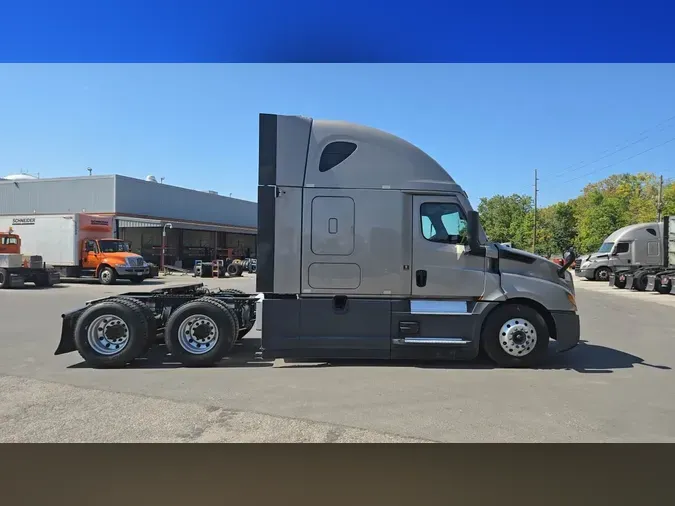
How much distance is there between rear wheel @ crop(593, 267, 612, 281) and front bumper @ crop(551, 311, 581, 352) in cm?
2323

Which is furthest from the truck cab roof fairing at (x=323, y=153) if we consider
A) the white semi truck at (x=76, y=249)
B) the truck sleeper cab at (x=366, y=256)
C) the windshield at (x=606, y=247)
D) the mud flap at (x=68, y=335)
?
the windshield at (x=606, y=247)

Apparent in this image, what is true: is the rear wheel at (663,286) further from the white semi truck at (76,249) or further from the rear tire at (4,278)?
the rear tire at (4,278)

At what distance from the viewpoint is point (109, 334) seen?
295 inches

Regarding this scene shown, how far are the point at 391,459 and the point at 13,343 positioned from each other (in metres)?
8.17

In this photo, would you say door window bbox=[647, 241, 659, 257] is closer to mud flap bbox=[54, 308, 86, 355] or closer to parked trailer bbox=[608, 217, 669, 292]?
parked trailer bbox=[608, 217, 669, 292]

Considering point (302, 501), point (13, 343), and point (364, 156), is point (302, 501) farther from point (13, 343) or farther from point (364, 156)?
point (13, 343)

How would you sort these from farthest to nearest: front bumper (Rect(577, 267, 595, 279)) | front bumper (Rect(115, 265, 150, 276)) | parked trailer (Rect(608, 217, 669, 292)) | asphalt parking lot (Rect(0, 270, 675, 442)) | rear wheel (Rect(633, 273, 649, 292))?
front bumper (Rect(577, 267, 595, 279)) < front bumper (Rect(115, 265, 150, 276)) < parked trailer (Rect(608, 217, 669, 292)) < rear wheel (Rect(633, 273, 649, 292)) < asphalt parking lot (Rect(0, 270, 675, 442))

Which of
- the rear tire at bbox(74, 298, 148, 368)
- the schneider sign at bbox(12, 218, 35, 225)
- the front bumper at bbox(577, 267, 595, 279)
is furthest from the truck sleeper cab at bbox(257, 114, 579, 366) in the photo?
the front bumper at bbox(577, 267, 595, 279)

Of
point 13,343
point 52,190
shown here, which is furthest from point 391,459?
point 52,190

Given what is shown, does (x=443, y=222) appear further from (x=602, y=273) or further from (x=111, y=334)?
(x=602, y=273)

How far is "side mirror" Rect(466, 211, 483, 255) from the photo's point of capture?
7.32m

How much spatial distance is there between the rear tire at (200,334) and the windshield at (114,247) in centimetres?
1968

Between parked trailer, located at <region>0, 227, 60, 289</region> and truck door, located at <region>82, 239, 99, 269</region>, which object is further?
truck door, located at <region>82, 239, 99, 269</region>

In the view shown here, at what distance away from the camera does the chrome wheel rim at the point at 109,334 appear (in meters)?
7.46
